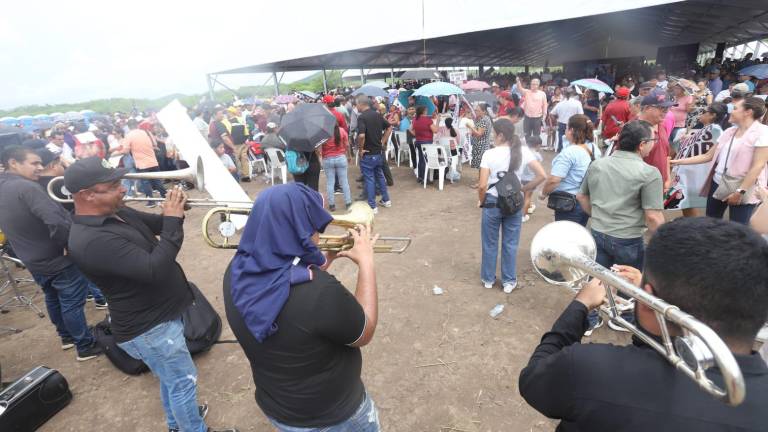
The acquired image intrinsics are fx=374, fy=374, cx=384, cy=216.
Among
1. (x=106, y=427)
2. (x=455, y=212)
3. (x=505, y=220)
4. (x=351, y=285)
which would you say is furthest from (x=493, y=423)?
(x=455, y=212)

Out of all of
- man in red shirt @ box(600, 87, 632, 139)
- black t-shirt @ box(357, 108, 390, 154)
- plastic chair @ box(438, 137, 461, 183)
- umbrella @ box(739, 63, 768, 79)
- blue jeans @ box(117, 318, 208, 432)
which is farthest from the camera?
umbrella @ box(739, 63, 768, 79)

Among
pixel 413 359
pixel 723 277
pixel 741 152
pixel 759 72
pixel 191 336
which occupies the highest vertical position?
pixel 759 72

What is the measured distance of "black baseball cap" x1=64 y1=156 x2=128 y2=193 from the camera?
2.11m

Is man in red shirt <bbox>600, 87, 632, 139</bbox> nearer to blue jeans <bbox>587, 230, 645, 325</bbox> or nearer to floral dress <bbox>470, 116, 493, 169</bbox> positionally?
floral dress <bbox>470, 116, 493, 169</bbox>

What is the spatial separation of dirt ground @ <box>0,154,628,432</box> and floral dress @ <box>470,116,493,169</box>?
349 centimetres

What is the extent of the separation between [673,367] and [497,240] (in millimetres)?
3334

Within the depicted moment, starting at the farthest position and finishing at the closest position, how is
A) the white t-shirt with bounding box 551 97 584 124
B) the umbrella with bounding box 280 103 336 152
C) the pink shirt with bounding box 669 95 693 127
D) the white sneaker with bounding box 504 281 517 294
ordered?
the white t-shirt with bounding box 551 97 584 124, the pink shirt with bounding box 669 95 693 127, the umbrella with bounding box 280 103 336 152, the white sneaker with bounding box 504 281 517 294

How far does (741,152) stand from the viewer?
3.74m

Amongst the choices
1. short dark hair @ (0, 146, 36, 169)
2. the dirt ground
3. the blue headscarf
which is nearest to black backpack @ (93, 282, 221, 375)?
the dirt ground

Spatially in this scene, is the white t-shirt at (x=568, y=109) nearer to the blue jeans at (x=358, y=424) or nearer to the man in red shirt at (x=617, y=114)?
the man in red shirt at (x=617, y=114)

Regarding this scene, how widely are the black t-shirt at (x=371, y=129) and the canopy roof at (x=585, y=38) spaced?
6.31 m

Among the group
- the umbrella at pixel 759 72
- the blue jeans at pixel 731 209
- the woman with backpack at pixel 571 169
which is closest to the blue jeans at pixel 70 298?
the woman with backpack at pixel 571 169

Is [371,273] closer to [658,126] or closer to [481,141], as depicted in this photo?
[658,126]

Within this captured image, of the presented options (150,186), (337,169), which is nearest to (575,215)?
(337,169)
